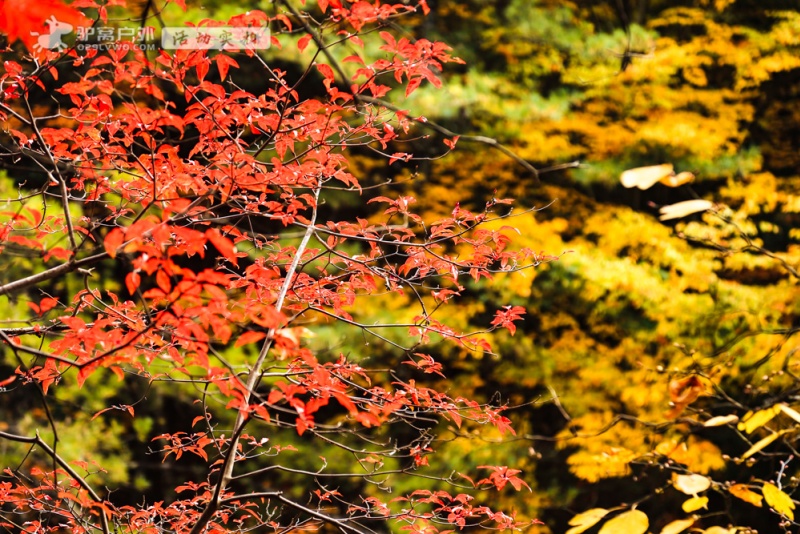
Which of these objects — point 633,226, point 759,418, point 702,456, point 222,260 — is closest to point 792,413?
point 759,418

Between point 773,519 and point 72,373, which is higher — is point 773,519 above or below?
below

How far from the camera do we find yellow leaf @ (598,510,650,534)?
1.43 metres

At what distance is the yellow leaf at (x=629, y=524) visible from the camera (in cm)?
143

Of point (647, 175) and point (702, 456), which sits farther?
point (702, 456)

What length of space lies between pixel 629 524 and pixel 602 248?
412 cm

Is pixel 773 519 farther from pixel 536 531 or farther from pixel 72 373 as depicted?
pixel 72 373

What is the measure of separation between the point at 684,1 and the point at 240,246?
4.74m

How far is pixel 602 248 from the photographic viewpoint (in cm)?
537

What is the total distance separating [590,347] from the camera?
5777mm

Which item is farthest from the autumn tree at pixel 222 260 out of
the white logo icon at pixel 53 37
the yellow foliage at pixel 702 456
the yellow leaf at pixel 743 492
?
the yellow foliage at pixel 702 456

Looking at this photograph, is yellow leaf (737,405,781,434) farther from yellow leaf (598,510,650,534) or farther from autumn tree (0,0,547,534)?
autumn tree (0,0,547,534)

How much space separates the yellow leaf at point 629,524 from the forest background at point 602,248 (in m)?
3.03

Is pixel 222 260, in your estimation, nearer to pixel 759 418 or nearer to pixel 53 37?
pixel 53 37

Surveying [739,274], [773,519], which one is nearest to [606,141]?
[739,274]
